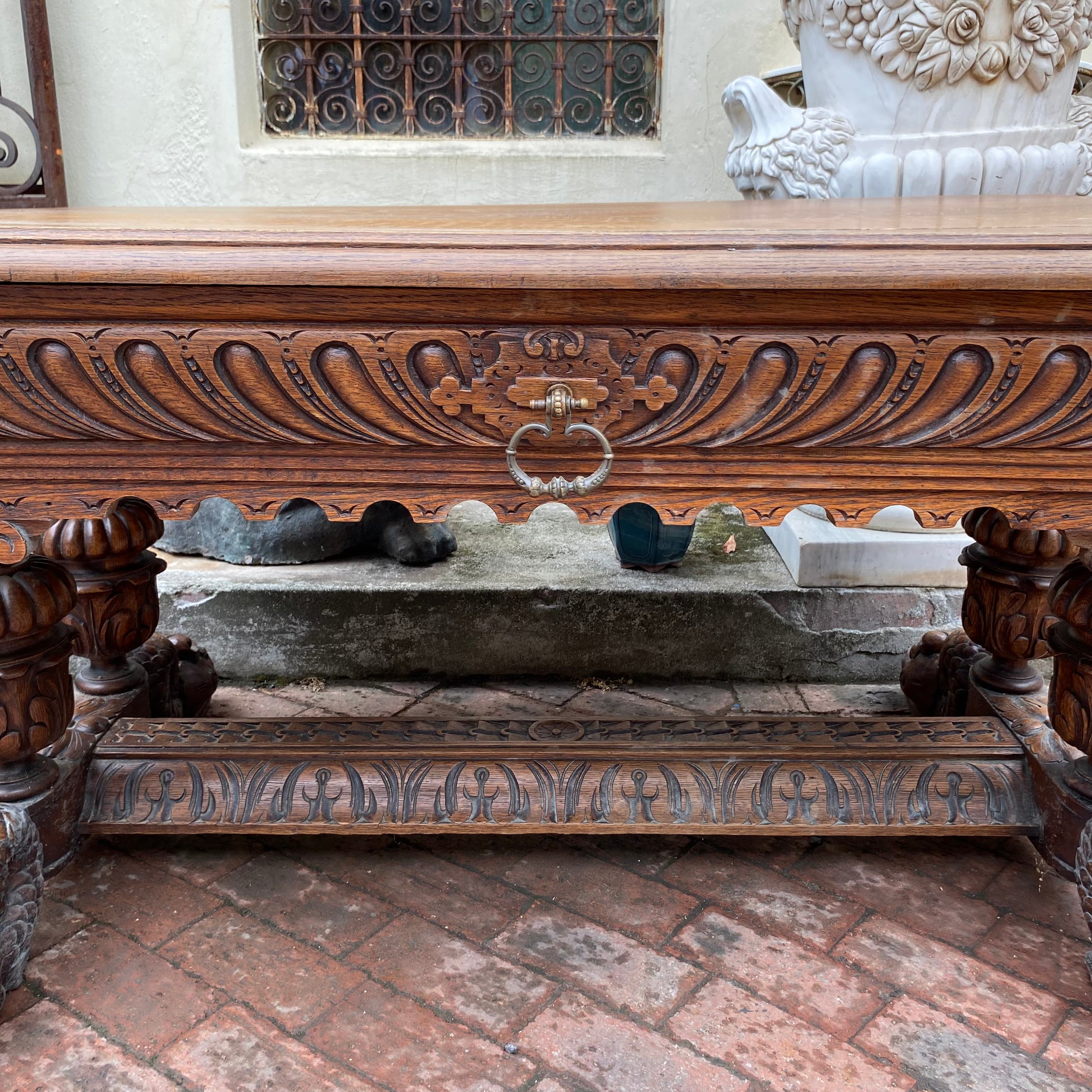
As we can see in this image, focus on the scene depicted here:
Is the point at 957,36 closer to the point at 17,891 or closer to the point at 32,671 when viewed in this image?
the point at 32,671

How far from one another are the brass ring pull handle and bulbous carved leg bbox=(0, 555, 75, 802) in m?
0.75

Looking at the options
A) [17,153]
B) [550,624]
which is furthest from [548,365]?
[17,153]

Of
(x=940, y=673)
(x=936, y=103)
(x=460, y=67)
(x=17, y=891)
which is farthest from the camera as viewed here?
(x=460, y=67)

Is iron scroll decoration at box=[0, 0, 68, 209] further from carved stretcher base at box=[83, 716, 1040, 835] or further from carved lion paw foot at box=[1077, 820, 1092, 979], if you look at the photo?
carved lion paw foot at box=[1077, 820, 1092, 979]

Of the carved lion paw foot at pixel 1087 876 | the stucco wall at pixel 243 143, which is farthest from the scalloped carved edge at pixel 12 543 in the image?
the stucco wall at pixel 243 143

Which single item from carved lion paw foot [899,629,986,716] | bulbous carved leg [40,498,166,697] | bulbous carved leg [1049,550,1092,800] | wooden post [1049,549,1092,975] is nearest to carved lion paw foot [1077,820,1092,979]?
wooden post [1049,549,1092,975]

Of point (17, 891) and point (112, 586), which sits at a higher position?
point (112, 586)

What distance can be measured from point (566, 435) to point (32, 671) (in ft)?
3.14

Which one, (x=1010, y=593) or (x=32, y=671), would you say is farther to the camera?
(x=1010, y=593)

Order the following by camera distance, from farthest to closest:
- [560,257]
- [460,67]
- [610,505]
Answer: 1. [460,67]
2. [610,505]
3. [560,257]

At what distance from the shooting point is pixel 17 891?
58.9 inches

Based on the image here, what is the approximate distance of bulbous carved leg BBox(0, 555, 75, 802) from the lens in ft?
4.91

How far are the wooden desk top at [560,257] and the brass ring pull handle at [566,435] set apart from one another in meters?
0.14

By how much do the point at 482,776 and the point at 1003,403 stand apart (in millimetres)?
1058
